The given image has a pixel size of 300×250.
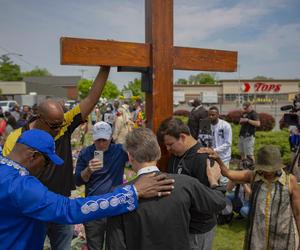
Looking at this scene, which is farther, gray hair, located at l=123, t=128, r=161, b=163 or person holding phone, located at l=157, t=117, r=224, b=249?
person holding phone, located at l=157, t=117, r=224, b=249

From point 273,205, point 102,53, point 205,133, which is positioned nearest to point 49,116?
point 102,53

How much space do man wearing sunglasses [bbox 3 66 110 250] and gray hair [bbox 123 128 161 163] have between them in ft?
2.79

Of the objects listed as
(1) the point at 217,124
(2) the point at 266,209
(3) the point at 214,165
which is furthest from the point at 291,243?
(1) the point at 217,124

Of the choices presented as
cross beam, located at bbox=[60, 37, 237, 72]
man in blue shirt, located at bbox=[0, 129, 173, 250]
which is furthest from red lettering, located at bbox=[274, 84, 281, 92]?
man in blue shirt, located at bbox=[0, 129, 173, 250]

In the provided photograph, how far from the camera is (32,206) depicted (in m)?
1.74

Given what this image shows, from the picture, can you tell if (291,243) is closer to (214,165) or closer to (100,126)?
(214,165)

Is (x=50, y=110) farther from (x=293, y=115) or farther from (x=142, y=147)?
(x=293, y=115)

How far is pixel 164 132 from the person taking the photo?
2.63 metres

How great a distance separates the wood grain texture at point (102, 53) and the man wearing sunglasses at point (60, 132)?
0.60ft

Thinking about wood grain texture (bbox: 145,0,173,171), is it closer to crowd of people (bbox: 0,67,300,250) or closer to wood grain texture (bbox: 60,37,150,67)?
wood grain texture (bbox: 60,37,150,67)

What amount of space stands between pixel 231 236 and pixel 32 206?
4124mm

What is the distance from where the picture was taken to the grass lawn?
483 centimetres

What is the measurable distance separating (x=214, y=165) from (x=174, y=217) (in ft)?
3.19

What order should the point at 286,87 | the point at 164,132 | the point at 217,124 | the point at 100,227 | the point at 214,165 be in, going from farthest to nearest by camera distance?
the point at 286,87
the point at 217,124
the point at 100,227
the point at 214,165
the point at 164,132
